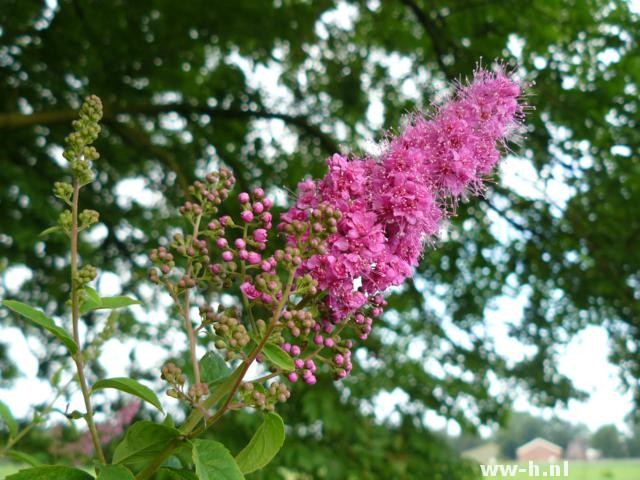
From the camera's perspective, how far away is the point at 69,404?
159cm

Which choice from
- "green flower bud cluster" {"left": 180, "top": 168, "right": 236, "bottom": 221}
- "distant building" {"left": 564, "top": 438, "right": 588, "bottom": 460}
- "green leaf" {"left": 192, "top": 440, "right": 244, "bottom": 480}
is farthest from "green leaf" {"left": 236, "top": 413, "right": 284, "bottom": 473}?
"distant building" {"left": 564, "top": 438, "right": 588, "bottom": 460}

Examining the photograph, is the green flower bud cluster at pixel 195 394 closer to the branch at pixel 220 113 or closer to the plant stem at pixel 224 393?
the plant stem at pixel 224 393

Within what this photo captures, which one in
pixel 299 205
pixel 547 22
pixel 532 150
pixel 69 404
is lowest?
pixel 69 404

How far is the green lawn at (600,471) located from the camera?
544cm

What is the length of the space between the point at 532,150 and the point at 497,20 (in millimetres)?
1106

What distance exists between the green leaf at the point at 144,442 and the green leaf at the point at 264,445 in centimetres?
18

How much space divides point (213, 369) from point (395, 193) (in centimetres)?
58

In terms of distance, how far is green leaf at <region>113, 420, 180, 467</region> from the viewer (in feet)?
4.39

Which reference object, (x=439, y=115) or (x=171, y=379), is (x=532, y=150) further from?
(x=171, y=379)

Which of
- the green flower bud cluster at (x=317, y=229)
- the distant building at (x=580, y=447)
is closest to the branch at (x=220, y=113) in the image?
the green flower bud cluster at (x=317, y=229)

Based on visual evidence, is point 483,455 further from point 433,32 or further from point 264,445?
point 264,445

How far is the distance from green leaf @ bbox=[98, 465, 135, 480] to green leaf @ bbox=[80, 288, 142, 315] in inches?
13.6

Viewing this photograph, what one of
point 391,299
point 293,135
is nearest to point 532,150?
point 391,299

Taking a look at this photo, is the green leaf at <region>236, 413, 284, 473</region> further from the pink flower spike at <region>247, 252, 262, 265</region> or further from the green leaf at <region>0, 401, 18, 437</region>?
the green leaf at <region>0, 401, 18, 437</region>
